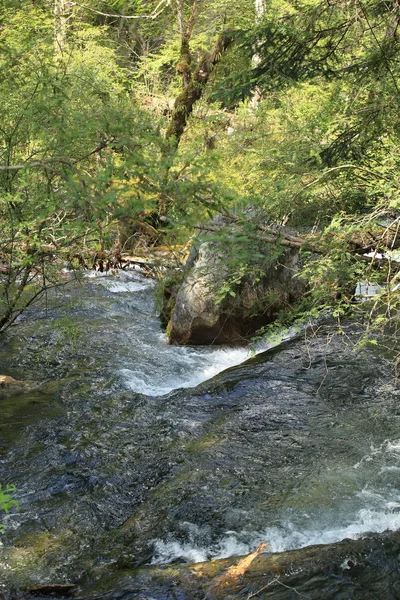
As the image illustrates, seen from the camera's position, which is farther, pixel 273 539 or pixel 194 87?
pixel 194 87

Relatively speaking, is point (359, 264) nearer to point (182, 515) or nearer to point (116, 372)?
point (182, 515)

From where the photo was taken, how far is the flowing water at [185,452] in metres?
4.71

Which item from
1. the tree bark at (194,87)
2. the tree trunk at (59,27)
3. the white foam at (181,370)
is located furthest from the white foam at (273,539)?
the tree bark at (194,87)

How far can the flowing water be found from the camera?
185 inches

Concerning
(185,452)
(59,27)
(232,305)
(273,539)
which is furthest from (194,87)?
(273,539)

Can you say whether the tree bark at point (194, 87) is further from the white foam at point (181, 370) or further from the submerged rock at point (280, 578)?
the submerged rock at point (280, 578)

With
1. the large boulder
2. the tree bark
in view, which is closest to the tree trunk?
the tree bark

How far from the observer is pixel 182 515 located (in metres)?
5.07

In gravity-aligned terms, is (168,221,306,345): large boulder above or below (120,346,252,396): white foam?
above

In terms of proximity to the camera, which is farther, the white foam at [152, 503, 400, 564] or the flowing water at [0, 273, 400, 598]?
the flowing water at [0, 273, 400, 598]

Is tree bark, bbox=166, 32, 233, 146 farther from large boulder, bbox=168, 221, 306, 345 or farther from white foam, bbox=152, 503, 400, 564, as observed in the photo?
white foam, bbox=152, 503, 400, 564

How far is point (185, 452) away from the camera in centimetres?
624

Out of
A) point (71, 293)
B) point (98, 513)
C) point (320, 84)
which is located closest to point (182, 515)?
point (98, 513)

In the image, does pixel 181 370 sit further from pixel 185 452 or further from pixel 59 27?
pixel 59 27
